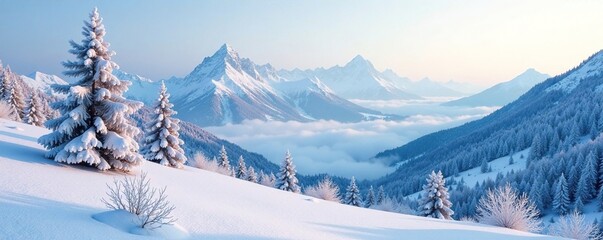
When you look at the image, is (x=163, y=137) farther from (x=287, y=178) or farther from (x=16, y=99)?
(x=16, y=99)

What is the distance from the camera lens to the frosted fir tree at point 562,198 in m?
61.7

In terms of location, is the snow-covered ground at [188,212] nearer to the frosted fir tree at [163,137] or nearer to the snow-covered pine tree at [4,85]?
the frosted fir tree at [163,137]

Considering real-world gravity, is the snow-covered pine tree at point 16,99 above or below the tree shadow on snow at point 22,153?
above

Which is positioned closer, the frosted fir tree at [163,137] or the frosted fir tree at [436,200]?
the frosted fir tree at [163,137]

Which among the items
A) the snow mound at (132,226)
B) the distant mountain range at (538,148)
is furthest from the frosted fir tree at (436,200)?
the snow mound at (132,226)

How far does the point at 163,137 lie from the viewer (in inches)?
1313

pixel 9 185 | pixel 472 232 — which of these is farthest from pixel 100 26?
pixel 472 232

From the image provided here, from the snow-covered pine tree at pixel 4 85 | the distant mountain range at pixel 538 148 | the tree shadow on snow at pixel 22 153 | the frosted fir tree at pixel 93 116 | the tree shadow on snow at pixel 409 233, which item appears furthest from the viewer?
the distant mountain range at pixel 538 148

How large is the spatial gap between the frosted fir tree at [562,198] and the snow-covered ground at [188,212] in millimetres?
55814

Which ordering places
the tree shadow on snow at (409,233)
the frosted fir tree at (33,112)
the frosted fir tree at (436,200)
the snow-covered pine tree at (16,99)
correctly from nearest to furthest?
1. the tree shadow on snow at (409,233)
2. the frosted fir tree at (436,200)
3. the frosted fir tree at (33,112)
4. the snow-covered pine tree at (16,99)

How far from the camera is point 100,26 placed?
15477 mm

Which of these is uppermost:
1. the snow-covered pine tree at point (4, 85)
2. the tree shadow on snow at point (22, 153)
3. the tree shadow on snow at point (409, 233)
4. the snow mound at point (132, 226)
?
the snow-covered pine tree at point (4, 85)

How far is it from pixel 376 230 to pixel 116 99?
11.9 meters

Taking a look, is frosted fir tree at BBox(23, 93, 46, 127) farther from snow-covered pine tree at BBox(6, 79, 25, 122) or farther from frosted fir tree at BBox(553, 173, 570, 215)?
frosted fir tree at BBox(553, 173, 570, 215)
